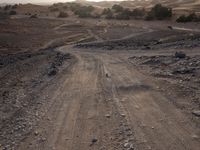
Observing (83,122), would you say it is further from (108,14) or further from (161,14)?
(108,14)

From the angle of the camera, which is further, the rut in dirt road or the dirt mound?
the dirt mound

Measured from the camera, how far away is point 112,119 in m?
12.5

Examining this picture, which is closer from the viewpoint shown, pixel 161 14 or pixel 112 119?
pixel 112 119

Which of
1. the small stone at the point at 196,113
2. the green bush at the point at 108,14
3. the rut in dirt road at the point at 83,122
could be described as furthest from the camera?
the green bush at the point at 108,14

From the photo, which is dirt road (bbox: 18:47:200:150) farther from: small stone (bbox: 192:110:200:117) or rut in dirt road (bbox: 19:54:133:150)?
small stone (bbox: 192:110:200:117)

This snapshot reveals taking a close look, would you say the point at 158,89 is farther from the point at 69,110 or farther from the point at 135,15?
the point at 135,15

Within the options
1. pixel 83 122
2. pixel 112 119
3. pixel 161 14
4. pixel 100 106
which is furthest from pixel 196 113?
pixel 161 14

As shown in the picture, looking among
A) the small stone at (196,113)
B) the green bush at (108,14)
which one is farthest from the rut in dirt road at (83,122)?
the green bush at (108,14)

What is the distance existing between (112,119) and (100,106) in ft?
5.21

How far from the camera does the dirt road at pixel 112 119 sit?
35.2 ft

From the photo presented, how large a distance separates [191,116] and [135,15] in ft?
175

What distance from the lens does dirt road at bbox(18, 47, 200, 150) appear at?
35.2 ft

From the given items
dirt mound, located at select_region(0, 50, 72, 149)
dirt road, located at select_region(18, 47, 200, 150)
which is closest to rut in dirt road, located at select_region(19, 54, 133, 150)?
dirt road, located at select_region(18, 47, 200, 150)

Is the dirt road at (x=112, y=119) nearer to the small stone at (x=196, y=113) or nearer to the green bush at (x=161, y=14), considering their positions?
the small stone at (x=196, y=113)
